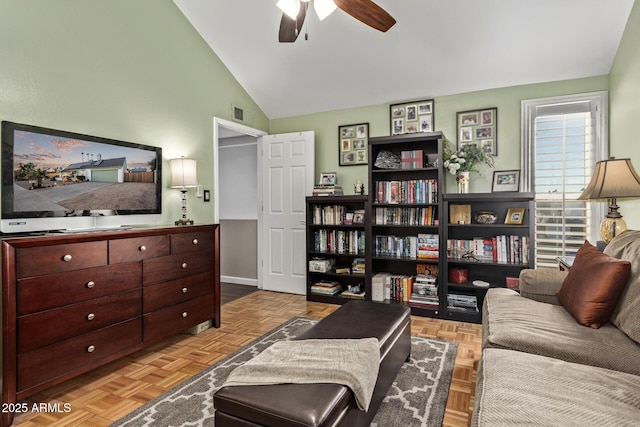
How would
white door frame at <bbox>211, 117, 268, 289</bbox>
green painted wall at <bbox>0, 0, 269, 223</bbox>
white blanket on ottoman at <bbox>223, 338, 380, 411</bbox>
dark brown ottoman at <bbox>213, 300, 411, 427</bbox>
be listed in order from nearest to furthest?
dark brown ottoman at <bbox>213, 300, 411, 427</bbox>
white blanket on ottoman at <bbox>223, 338, 380, 411</bbox>
green painted wall at <bbox>0, 0, 269, 223</bbox>
white door frame at <bbox>211, 117, 268, 289</bbox>

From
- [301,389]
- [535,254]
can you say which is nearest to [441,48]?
[535,254]

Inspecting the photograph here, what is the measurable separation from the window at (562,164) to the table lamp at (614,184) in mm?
843

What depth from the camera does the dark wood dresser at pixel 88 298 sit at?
1.85 metres

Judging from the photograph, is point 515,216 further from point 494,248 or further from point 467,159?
point 467,159

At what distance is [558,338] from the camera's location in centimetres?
164

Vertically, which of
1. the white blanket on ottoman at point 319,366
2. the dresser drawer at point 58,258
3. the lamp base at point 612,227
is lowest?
the white blanket on ottoman at point 319,366

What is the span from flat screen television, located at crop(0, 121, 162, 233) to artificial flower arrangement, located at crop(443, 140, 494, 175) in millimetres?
2779

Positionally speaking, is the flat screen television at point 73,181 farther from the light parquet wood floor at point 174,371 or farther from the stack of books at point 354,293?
the stack of books at point 354,293

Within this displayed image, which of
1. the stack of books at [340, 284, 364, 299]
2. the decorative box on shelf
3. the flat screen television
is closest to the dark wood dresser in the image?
the flat screen television

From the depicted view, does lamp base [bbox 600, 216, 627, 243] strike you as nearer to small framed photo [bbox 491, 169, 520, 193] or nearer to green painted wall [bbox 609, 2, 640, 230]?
green painted wall [bbox 609, 2, 640, 230]

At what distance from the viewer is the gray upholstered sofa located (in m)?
1.08

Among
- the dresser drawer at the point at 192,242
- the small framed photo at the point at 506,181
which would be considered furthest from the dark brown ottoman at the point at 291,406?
the small framed photo at the point at 506,181

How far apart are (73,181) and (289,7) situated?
1852 mm

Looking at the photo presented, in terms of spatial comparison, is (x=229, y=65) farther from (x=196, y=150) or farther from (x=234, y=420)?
(x=234, y=420)
